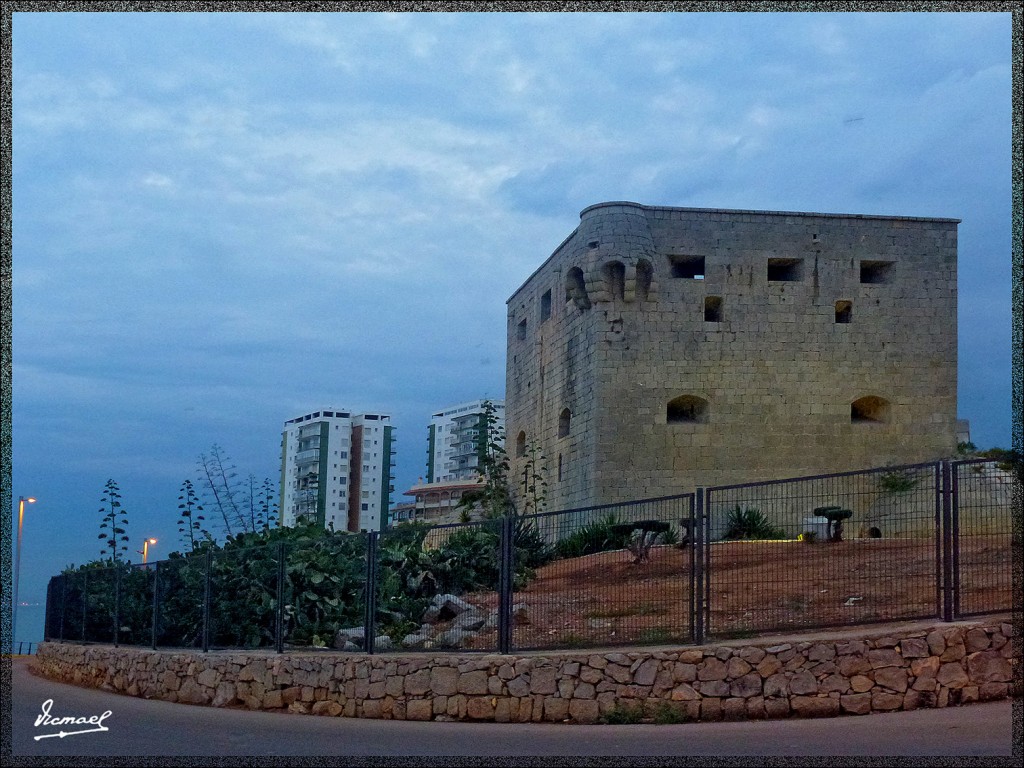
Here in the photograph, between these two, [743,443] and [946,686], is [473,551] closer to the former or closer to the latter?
[946,686]

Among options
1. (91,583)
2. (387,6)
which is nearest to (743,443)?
(91,583)

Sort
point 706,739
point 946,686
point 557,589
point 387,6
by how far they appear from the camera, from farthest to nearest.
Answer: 1. point 557,589
2. point 946,686
3. point 706,739
4. point 387,6

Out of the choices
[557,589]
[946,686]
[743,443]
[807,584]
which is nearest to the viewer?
[946,686]

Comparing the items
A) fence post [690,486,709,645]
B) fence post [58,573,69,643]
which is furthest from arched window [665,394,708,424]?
fence post [690,486,709,645]

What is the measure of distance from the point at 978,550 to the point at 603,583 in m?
3.41

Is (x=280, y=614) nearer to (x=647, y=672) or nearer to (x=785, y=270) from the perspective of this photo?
(x=647, y=672)

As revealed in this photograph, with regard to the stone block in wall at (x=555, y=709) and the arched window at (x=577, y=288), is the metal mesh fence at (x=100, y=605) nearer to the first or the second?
the stone block in wall at (x=555, y=709)

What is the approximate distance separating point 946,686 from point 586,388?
18.9 m

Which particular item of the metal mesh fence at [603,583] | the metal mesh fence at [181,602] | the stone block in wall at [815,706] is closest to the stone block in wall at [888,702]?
the stone block in wall at [815,706]

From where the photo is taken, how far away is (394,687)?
11078 millimetres

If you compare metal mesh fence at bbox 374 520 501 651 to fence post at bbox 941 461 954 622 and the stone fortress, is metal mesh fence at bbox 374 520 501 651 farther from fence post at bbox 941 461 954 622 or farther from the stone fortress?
the stone fortress

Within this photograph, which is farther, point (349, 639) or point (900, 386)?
point (900, 386)

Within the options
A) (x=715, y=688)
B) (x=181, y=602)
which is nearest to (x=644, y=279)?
(x=181, y=602)

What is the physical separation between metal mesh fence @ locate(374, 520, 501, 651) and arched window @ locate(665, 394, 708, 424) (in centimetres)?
1450
